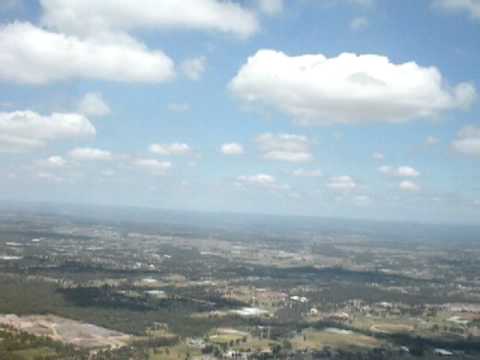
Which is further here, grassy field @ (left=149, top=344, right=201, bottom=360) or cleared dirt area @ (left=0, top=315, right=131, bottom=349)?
cleared dirt area @ (left=0, top=315, right=131, bottom=349)

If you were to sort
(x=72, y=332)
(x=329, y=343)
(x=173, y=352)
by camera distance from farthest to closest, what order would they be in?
(x=329, y=343), (x=72, y=332), (x=173, y=352)

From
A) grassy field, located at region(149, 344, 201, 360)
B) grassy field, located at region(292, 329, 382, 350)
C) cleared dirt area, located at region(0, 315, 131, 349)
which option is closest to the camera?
grassy field, located at region(149, 344, 201, 360)

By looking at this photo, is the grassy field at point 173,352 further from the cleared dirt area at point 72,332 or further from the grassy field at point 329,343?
the grassy field at point 329,343

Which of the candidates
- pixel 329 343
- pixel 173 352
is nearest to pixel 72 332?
pixel 173 352

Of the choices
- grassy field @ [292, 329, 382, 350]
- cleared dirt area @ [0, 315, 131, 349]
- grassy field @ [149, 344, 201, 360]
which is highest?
grassy field @ [292, 329, 382, 350]

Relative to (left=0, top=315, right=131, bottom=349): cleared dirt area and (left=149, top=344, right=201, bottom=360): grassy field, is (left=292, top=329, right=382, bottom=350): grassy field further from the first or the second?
(left=0, top=315, right=131, bottom=349): cleared dirt area

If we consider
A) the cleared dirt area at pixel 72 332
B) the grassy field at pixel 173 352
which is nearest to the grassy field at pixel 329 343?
the grassy field at pixel 173 352

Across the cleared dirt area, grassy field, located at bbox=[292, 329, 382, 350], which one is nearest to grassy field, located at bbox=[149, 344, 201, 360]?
the cleared dirt area

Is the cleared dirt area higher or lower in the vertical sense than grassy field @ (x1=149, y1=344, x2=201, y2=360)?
higher

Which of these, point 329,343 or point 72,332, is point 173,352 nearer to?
point 72,332
